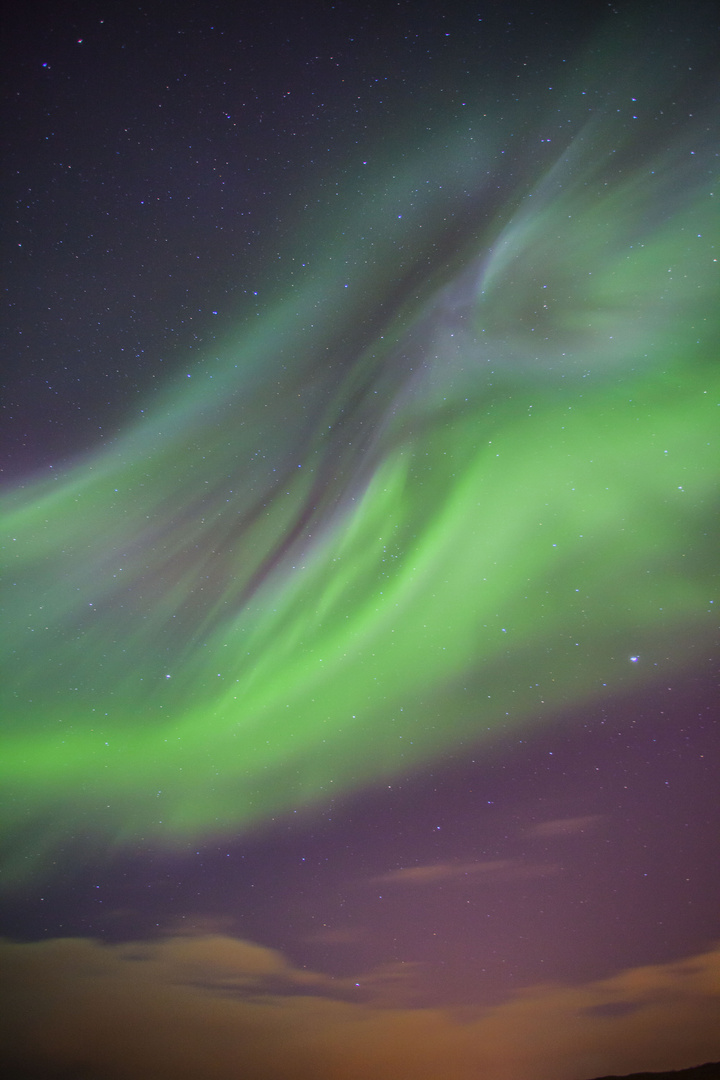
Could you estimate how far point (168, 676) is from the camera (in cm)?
729

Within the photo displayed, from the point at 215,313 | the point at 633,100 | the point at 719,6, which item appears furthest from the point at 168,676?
Answer: the point at 719,6

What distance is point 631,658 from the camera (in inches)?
260

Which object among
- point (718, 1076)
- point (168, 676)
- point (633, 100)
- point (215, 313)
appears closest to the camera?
point (633, 100)

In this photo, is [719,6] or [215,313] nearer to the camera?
[719,6]

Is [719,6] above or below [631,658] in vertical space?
above

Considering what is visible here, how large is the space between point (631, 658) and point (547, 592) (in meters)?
1.06

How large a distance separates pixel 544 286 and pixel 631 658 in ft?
12.4

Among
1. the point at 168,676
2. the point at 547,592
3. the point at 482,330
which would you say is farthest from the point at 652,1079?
the point at 482,330

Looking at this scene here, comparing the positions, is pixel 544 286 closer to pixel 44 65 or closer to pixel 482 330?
pixel 482 330

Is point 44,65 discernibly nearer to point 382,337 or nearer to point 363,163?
point 363,163

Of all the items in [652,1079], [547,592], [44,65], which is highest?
[44,65]

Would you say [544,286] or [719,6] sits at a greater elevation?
[719,6]

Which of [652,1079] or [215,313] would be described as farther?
[652,1079]

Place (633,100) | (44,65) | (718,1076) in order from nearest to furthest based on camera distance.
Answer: (44,65), (633,100), (718,1076)
